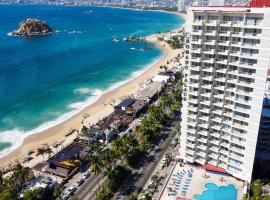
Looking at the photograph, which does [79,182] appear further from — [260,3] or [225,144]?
[260,3]

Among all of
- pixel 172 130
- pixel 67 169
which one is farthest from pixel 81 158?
pixel 172 130

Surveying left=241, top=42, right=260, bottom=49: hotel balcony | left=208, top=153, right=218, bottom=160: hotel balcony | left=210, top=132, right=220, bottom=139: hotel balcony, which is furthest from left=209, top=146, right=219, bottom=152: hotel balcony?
left=241, top=42, right=260, bottom=49: hotel balcony

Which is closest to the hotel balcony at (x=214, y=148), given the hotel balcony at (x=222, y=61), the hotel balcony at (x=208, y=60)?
the hotel balcony at (x=222, y=61)

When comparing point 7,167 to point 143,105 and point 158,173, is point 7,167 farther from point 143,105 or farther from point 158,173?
point 143,105

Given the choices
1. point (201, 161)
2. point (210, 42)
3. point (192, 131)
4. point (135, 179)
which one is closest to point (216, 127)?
point (192, 131)

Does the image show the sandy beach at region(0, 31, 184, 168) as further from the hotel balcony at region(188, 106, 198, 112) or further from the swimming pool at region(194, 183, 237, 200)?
the swimming pool at region(194, 183, 237, 200)

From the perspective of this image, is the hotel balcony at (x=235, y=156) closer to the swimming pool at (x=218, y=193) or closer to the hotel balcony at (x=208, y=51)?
the swimming pool at (x=218, y=193)

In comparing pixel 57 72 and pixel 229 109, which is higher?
pixel 229 109
